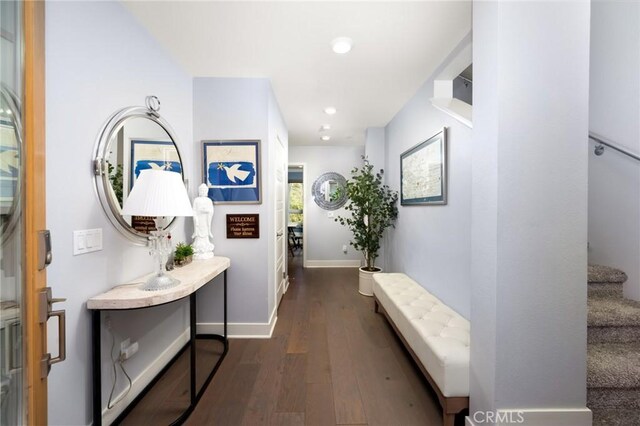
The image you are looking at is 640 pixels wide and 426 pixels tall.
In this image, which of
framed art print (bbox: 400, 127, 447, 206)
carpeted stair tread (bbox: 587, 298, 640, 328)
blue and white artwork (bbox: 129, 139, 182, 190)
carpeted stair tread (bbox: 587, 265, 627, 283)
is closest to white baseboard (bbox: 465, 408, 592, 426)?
carpeted stair tread (bbox: 587, 298, 640, 328)

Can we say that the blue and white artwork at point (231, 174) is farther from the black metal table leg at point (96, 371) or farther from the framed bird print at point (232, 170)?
the black metal table leg at point (96, 371)

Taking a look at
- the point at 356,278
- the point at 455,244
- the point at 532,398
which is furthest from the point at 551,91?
the point at 356,278

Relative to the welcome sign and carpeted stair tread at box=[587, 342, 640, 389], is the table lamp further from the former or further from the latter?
carpeted stair tread at box=[587, 342, 640, 389]

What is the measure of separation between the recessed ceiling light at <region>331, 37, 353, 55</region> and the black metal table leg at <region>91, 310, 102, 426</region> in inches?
88.8

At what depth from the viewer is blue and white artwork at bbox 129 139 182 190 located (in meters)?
1.64

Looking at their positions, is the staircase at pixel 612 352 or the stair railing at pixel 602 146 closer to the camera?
the staircase at pixel 612 352

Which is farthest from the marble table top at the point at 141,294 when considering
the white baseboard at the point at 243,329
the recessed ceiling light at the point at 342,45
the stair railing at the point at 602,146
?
the stair railing at the point at 602,146

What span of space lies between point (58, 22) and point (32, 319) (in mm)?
1294

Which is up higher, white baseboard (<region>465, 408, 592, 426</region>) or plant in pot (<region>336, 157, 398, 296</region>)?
plant in pot (<region>336, 157, 398, 296</region>)

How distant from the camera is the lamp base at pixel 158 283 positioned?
1402 millimetres

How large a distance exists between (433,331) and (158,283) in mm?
1745

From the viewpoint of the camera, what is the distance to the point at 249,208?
2.39 metres

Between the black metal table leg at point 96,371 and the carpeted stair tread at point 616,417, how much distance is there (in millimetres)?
2530

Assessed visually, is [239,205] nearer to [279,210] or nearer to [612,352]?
[279,210]
